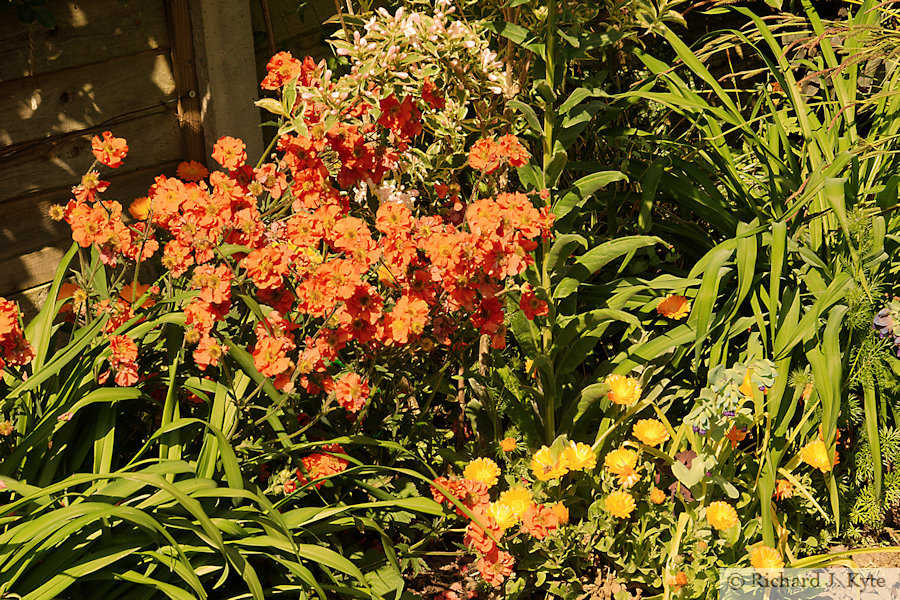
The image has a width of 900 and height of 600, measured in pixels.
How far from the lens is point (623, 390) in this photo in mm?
1954

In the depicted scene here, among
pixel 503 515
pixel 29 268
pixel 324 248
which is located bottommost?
pixel 503 515

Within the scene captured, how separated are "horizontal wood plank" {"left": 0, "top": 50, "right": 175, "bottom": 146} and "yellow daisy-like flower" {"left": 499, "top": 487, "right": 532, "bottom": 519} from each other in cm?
193

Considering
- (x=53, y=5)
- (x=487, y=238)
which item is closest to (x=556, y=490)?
(x=487, y=238)

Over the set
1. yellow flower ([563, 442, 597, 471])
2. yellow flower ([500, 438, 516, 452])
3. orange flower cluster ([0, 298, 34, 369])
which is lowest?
yellow flower ([563, 442, 597, 471])

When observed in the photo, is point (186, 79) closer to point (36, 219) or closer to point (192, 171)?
point (192, 171)

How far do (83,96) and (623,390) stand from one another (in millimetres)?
2089

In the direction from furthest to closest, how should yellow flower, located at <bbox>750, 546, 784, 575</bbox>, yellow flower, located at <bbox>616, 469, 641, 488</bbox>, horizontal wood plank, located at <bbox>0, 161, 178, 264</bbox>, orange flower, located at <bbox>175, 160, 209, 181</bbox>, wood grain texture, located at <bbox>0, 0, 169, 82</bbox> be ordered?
1. horizontal wood plank, located at <bbox>0, 161, 178, 264</bbox>
2. wood grain texture, located at <bbox>0, 0, 169, 82</bbox>
3. orange flower, located at <bbox>175, 160, 209, 181</bbox>
4. yellow flower, located at <bbox>616, 469, 641, 488</bbox>
5. yellow flower, located at <bbox>750, 546, 784, 575</bbox>

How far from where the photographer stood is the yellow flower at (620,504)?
1.85 m

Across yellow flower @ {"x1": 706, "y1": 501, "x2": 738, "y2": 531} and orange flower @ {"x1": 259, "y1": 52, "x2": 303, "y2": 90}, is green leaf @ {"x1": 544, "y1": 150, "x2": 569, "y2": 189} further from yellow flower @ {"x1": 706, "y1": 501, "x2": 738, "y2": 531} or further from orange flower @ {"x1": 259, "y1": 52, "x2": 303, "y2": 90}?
yellow flower @ {"x1": 706, "y1": 501, "x2": 738, "y2": 531}

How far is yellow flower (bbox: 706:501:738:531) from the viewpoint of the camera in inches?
70.7

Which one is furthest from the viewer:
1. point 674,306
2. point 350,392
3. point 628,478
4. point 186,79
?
point 186,79

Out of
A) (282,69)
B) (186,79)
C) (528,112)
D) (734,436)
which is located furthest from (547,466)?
(186,79)

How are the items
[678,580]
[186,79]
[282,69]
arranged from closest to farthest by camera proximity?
[678,580] → [282,69] → [186,79]

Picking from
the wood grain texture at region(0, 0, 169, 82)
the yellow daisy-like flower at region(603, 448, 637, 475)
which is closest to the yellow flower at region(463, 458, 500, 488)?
the yellow daisy-like flower at region(603, 448, 637, 475)
